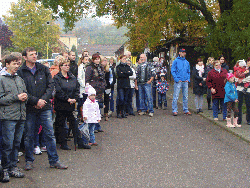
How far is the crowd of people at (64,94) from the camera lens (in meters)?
6.08

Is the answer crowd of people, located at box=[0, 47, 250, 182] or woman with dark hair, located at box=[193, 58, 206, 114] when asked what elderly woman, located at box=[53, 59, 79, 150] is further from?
woman with dark hair, located at box=[193, 58, 206, 114]

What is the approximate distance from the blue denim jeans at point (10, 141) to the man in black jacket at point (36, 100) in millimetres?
410

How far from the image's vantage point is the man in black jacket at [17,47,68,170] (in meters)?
6.50

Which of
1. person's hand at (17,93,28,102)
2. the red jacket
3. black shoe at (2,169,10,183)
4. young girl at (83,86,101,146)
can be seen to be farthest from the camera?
the red jacket

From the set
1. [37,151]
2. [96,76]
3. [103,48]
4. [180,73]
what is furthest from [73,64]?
[103,48]

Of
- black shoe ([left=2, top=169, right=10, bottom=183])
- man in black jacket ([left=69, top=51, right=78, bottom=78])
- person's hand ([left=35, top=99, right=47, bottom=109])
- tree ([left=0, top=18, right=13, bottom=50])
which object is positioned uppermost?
tree ([left=0, top=18, right=13, bottom=50])

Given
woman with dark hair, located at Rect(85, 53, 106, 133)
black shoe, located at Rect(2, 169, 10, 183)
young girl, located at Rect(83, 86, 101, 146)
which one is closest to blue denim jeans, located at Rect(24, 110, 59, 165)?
black shoe, located at Rect(2, 169, 10, 183)

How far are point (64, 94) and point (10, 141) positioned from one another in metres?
2.01

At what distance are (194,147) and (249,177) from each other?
2231 millimetres

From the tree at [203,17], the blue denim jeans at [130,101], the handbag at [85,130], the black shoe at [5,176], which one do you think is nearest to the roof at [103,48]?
the tree at [203,17]

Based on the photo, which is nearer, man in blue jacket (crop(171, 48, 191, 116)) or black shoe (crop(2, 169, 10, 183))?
black shoe (crop(2, 169, 10, 183))

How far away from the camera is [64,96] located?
7848 millimetres

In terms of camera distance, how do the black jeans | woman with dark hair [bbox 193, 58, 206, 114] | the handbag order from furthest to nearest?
woman with dark hair [bbox 193, 58, 206, 114], the handbag, the black jeans

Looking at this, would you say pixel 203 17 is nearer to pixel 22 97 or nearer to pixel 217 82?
pixel 217 82
